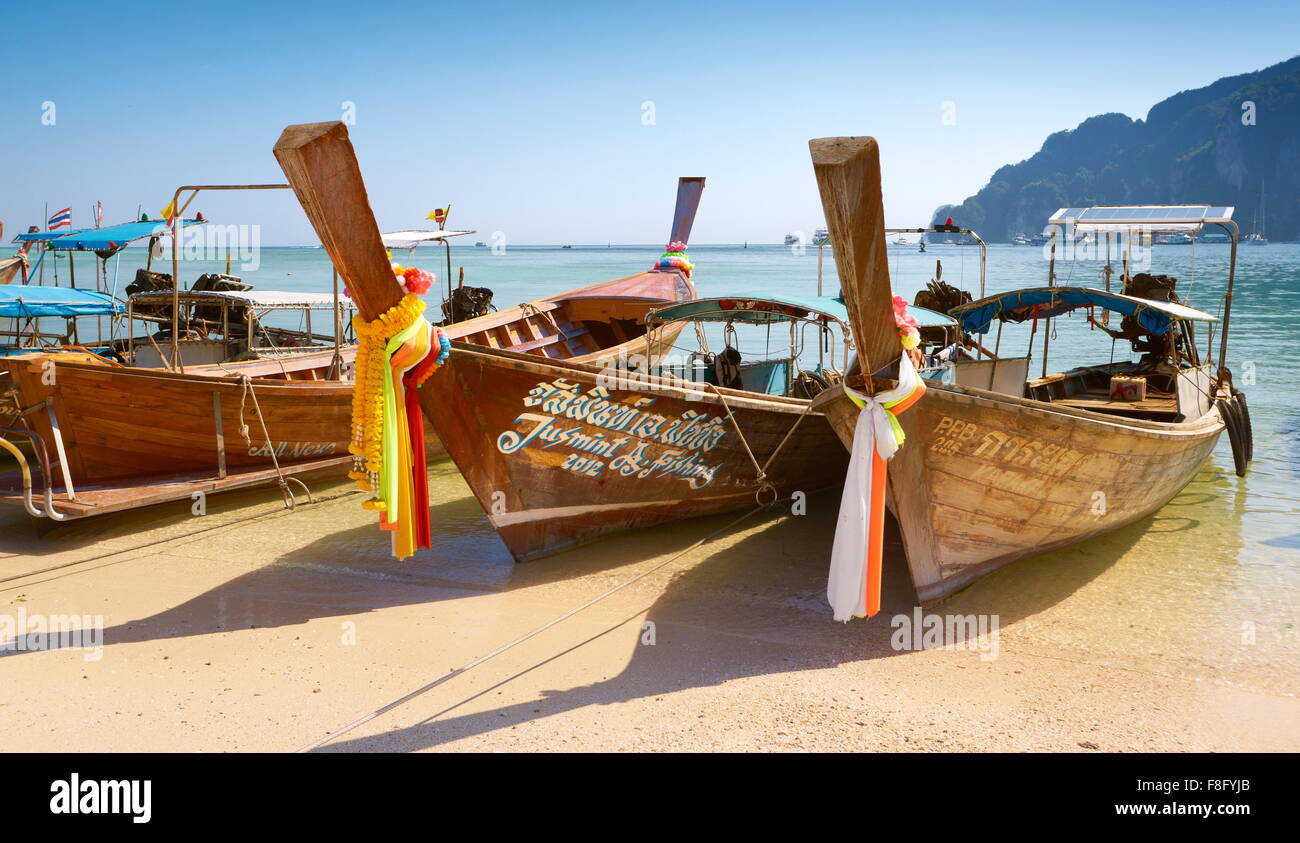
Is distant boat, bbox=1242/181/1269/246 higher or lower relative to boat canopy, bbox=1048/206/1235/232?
higher

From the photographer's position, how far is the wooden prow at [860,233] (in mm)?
4250

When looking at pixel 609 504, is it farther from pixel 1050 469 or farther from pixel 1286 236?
pixel 1286 236

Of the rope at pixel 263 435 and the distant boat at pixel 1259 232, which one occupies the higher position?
the distant boat at pixel 1259 232

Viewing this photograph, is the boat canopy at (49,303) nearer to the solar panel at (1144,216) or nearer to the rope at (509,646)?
the rope at (509,646)

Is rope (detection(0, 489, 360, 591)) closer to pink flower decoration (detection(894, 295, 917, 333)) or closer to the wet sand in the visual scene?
the wet sand

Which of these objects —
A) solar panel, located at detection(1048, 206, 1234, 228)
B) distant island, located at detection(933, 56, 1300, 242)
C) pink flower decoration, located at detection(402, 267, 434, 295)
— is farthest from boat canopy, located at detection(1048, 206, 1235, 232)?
distant island, located at detection(933, 56, 1300, 242)

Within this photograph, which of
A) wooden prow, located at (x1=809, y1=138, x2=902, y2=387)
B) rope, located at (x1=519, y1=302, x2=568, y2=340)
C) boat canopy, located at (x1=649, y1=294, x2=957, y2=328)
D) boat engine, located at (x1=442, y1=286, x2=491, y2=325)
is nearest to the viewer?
wooden prow, located at (x1=809, y1=138, x2=902, y2=387)

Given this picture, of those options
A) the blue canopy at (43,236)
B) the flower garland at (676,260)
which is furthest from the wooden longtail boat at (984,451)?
the blue canopy at (43,236)

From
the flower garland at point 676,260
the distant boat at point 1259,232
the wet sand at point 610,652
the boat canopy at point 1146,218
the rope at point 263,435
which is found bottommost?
the wet sand at point 610,652

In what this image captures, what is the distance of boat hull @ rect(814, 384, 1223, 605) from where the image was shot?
5.64 meters

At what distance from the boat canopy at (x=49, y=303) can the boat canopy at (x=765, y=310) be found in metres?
6.78

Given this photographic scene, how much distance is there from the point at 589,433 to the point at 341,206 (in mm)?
2471

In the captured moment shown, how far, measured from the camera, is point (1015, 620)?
20.5ft
